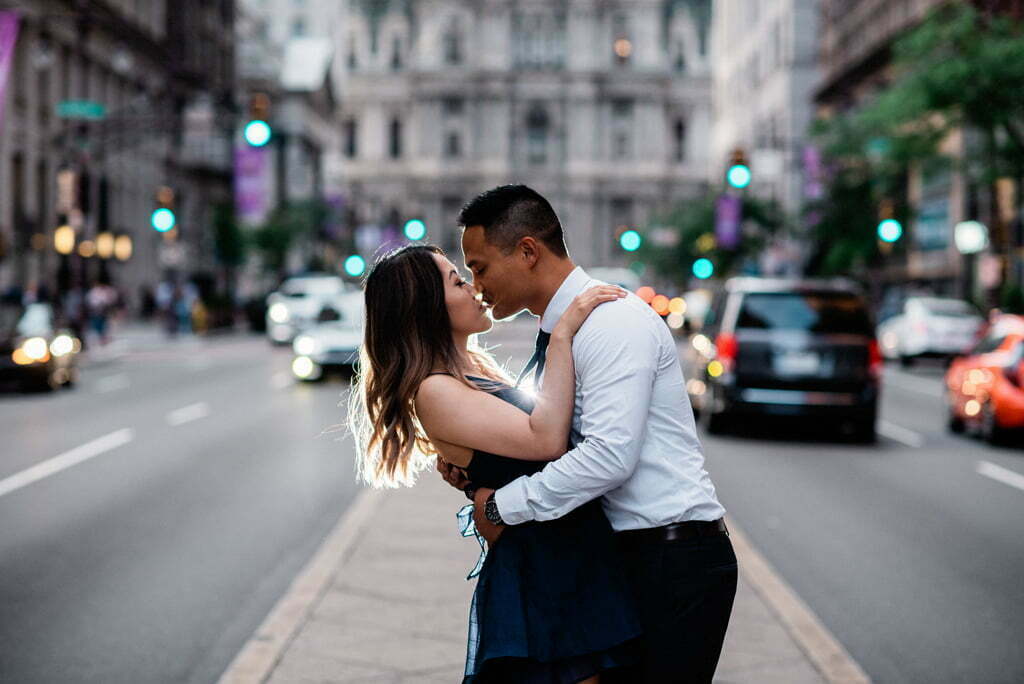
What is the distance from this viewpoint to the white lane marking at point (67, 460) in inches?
521

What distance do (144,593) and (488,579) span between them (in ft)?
17.4

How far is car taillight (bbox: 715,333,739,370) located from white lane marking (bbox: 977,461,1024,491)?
2956 millimetres

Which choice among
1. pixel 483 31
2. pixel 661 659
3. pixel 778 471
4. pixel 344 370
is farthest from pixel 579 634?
pixel 483 31

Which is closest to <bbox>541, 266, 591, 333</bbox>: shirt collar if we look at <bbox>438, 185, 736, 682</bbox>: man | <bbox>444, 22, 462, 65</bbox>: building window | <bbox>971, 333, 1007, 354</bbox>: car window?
<bbox>438, 185, 736, 682</bbox>: man

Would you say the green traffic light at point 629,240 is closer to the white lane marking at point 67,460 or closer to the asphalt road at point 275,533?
the asphalt road at point 275,533

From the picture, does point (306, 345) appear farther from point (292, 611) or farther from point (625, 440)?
point (625, 440)

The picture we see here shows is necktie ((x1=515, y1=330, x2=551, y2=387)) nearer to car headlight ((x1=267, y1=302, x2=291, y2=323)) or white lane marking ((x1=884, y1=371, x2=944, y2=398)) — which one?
white lane marking ((x1=884, y1=371, x2=944, y2=398))

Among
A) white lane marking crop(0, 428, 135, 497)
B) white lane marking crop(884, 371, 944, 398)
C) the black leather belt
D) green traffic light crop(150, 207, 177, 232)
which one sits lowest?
white lane marking crop(884, 371, 944, 398)

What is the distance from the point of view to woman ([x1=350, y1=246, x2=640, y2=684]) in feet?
11.5

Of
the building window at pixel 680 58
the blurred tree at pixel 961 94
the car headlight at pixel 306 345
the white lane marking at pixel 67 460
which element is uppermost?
the building window at pixel 680 58

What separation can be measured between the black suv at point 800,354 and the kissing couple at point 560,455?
13.4 metres

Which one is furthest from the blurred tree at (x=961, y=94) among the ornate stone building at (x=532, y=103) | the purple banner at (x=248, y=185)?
the ornate stone building at (x=532, y=103)

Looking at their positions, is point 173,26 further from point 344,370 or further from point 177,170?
point 344,370

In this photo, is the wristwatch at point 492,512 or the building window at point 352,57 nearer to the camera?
the wristwatch at point 492,512
